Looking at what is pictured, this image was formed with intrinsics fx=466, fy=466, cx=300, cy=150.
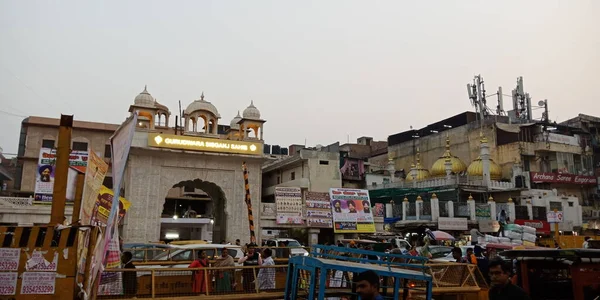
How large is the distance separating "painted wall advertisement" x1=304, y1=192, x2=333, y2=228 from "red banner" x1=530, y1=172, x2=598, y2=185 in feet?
71.6

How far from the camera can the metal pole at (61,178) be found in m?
6.59

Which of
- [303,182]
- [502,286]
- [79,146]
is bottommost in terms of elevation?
[502,286]

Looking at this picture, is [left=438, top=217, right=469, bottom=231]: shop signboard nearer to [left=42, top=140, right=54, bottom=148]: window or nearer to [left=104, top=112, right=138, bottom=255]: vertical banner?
[left=104, top=112, right=138, bottom=255]: vertical banner

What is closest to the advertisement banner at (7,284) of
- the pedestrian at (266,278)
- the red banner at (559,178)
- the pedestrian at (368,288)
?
the pedestrian at (266,278)

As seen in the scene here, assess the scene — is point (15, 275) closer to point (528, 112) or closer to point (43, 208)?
point (43, 208)

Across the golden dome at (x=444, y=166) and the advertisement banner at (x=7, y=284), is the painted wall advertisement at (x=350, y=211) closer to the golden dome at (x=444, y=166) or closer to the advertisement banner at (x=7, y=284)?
the golden dome at (x=444, y=166)

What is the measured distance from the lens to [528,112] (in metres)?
51.2

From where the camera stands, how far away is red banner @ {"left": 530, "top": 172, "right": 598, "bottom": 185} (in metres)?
40.7

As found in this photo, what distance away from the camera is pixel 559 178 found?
1629 inches

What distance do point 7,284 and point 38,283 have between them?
1.31ft

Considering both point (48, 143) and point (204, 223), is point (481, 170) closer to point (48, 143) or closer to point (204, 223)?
point (204, 223)

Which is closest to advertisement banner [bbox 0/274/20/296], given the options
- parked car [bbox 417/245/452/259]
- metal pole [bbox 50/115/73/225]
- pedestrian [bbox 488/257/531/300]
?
metal pole [bbox 50/115/73/225]

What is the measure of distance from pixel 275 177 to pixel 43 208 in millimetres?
20881

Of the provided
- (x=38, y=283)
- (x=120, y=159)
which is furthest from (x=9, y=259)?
(x=120, y=159)
